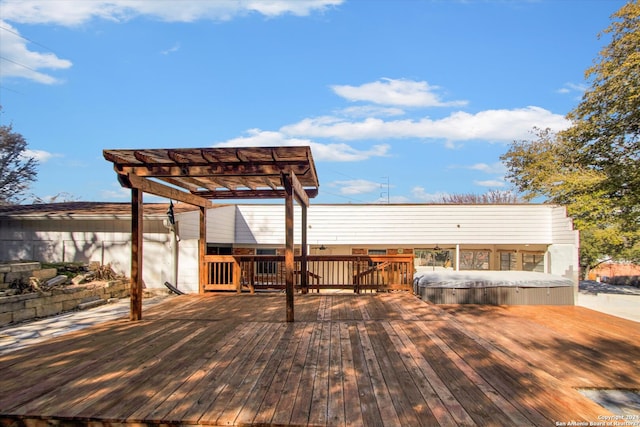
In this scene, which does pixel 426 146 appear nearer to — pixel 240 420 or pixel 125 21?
pixel 125 21

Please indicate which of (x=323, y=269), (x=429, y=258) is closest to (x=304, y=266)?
(x=323, y=269)

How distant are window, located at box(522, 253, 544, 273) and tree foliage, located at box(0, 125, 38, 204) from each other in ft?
74.3

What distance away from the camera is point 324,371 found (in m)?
3.16

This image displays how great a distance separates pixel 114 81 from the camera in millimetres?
14109

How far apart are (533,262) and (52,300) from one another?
16.3 m

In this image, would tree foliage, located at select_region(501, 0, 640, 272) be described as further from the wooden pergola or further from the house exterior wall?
the wooden pergola

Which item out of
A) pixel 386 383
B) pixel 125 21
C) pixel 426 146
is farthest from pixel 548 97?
pixel 386 383

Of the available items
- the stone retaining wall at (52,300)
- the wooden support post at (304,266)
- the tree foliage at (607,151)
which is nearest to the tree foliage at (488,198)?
the tree foliage at (607,151)

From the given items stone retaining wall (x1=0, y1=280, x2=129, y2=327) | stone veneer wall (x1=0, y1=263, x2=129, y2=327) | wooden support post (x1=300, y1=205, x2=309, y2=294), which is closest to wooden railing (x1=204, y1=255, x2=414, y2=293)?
wooden support post (x1=300, y1=205, x2=309, y2=294)

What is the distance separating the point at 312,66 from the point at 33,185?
48.3 ft

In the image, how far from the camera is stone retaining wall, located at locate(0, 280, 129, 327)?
545 centimetres

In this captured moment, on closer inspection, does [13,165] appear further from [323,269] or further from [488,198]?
[488,198]

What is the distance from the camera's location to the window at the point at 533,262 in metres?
14.3

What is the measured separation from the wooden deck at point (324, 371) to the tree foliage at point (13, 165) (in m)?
15.4
